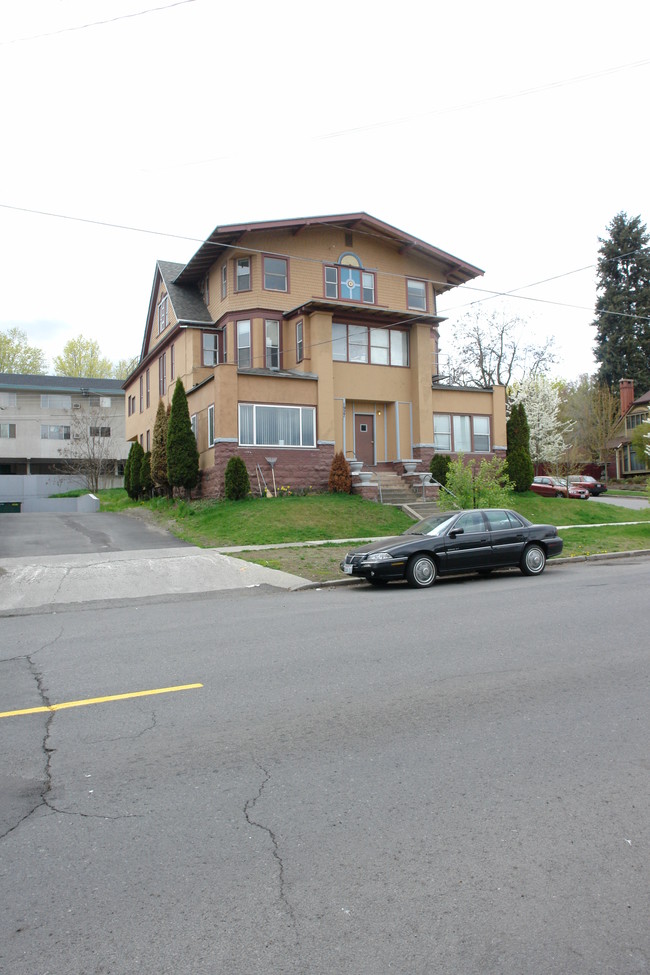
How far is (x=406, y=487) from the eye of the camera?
28.0 meters

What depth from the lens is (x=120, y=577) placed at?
49.9 ft

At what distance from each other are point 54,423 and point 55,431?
2.02 feet

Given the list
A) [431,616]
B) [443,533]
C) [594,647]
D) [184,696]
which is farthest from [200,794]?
[443,533]

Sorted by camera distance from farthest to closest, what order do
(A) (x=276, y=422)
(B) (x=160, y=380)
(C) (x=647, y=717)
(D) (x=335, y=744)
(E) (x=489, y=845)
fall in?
(B) (x=160, y=380)
(A) (x=276, y=422)
(C) (x=647, y=717)
(D) (x=335, y=744)
(E) (x=489, y=845)

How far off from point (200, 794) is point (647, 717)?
3536mm

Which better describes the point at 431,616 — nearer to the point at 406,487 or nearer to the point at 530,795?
the point at 530,795

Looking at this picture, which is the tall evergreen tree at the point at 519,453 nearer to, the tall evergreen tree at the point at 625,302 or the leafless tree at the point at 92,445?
the leafless tree at the point at 92,445

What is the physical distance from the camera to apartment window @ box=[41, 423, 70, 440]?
177 ft

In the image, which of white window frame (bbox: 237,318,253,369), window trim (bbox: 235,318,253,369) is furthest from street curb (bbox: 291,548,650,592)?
white window frame (bbox: 237,318,253,369)

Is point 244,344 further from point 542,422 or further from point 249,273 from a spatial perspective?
point 542,422

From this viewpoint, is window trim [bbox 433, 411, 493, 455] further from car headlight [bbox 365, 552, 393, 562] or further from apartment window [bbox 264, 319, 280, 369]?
car headlight [bbox 365, 552, 393, 562]

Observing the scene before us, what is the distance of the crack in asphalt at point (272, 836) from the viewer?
3197mm

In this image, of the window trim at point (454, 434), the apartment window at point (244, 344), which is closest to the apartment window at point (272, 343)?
the apartment window at point (244, 344)

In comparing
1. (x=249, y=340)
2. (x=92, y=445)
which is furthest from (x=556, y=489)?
(x=92, y=445)
